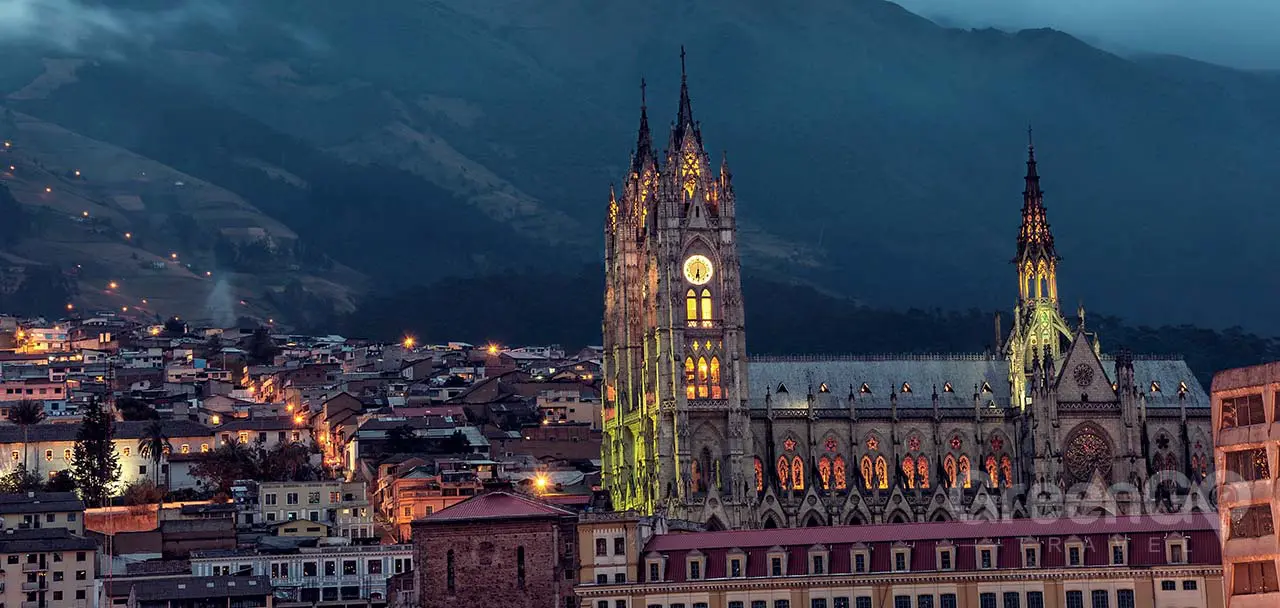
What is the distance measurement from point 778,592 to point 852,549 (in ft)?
12.7

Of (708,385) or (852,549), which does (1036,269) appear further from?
(852,549)

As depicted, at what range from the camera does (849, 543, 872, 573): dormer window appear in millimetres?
103875

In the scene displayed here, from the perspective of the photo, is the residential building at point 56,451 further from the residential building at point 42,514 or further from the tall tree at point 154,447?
the residential building at point 42,514

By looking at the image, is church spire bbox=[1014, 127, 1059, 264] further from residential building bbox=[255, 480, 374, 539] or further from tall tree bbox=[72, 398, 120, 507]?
tall tree bbox=[72, 398, 120, 507]

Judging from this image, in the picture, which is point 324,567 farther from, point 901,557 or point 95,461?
point 901,557

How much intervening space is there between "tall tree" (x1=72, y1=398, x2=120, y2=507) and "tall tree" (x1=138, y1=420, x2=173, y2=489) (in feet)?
10.5

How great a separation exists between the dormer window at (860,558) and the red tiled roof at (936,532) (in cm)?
99

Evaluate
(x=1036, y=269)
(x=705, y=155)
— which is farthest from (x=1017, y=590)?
(x=1036, y=269)

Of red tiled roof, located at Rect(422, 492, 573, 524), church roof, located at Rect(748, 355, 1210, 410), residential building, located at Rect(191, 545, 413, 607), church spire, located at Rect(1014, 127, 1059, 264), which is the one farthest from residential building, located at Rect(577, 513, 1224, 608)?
church spire, located at Rect(1014, 127, 1059, 264)

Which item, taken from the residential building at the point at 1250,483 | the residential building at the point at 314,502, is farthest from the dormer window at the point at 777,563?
the residential building at the point at 314,502

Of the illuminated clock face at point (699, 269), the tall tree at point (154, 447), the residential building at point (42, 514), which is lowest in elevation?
the residential building at point (42, 514)

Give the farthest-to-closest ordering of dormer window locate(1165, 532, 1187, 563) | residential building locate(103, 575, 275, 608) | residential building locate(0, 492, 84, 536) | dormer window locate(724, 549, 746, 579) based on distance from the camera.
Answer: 1. residential building locate(0, 492, 84, 536)
2. residential building locate(103, 575, 275, 608)
3. dormer window locate(724, 549, 746, 579)
4. dormer window locate(1165, 532, 1187, 563)

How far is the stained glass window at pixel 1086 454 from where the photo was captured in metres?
172

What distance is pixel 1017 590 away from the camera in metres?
102
